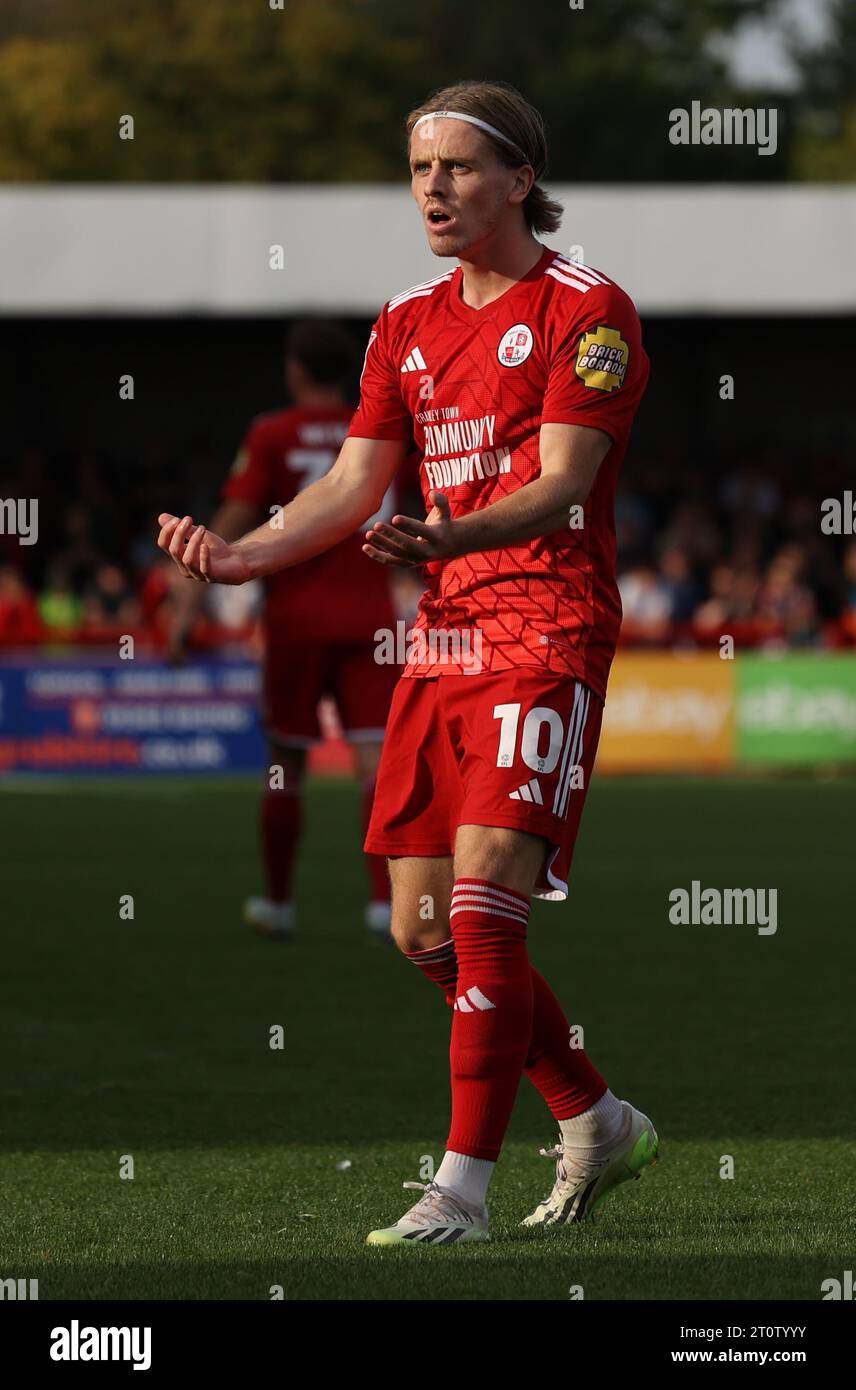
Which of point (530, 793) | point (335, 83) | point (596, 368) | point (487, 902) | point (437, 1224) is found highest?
point (335, 83)

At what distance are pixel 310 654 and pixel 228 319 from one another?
72.3ft

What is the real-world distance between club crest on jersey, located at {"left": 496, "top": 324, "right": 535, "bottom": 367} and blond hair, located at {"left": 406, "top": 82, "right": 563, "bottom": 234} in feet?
0.95

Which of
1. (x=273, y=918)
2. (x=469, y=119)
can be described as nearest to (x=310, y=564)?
(x=273, y=918)

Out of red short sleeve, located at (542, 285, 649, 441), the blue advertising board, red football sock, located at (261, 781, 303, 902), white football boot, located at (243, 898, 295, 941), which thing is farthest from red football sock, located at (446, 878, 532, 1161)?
the blue advertising board

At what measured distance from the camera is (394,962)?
891cm

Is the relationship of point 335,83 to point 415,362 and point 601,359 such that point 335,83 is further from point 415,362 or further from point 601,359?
point 601,359

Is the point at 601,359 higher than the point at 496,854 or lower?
higher

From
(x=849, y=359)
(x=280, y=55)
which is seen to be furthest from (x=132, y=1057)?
(x=280, y=55)

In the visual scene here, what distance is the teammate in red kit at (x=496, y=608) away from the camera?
176 inches

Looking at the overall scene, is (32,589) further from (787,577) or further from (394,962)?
(394,962)

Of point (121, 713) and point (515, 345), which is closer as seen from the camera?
point (515, 345)

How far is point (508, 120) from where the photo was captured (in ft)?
15.1

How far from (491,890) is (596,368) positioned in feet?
3.39

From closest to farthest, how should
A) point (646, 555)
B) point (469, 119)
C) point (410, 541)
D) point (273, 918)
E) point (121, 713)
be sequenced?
point (410, 541) → point (469, 119) → point (273, 918) → point (121, 713) → point (646, 555)
